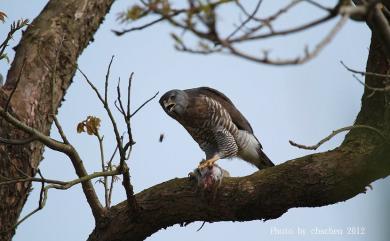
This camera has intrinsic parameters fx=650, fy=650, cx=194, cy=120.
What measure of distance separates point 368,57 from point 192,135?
332 cm

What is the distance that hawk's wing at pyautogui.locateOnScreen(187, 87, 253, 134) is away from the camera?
7561 mm

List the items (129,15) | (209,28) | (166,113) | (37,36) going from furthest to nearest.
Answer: (166,113)
(37,36)
(129,15)
(209,28)

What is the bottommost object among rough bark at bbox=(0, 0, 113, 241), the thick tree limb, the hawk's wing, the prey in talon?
the thick tree limb

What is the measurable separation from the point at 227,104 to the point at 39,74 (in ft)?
8.53

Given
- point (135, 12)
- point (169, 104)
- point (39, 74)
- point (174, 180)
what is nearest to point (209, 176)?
point (174, 180)

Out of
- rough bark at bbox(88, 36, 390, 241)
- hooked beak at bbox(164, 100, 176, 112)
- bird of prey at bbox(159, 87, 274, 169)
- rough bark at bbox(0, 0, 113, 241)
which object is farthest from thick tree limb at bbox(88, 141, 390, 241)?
hooked beak at bbox(164, 100, 176, 112)

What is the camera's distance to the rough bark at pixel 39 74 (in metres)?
5.20

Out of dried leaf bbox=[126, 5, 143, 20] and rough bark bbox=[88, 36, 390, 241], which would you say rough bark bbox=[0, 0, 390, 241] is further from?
dried leaf bbox=[126, 5, 143, 20]

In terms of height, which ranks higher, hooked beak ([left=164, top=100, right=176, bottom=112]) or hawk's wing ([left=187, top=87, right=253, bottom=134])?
hawk's wing ([left=187, top=87, right=253, bottom=134])

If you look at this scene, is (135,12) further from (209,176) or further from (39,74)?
(39,74)

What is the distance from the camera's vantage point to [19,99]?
5508 mm

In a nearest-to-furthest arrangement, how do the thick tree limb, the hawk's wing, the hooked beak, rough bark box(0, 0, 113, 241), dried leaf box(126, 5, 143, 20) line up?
dried leaf box(126, 5, 143, 20), the thick tree limb, rough bark box(0, 0, 113, 241), the hooked beak, the hawk's wing

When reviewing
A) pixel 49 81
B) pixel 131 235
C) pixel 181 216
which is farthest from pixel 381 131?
pixel 49 81

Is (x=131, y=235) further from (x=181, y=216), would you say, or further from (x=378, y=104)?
(x=378, y=104)
